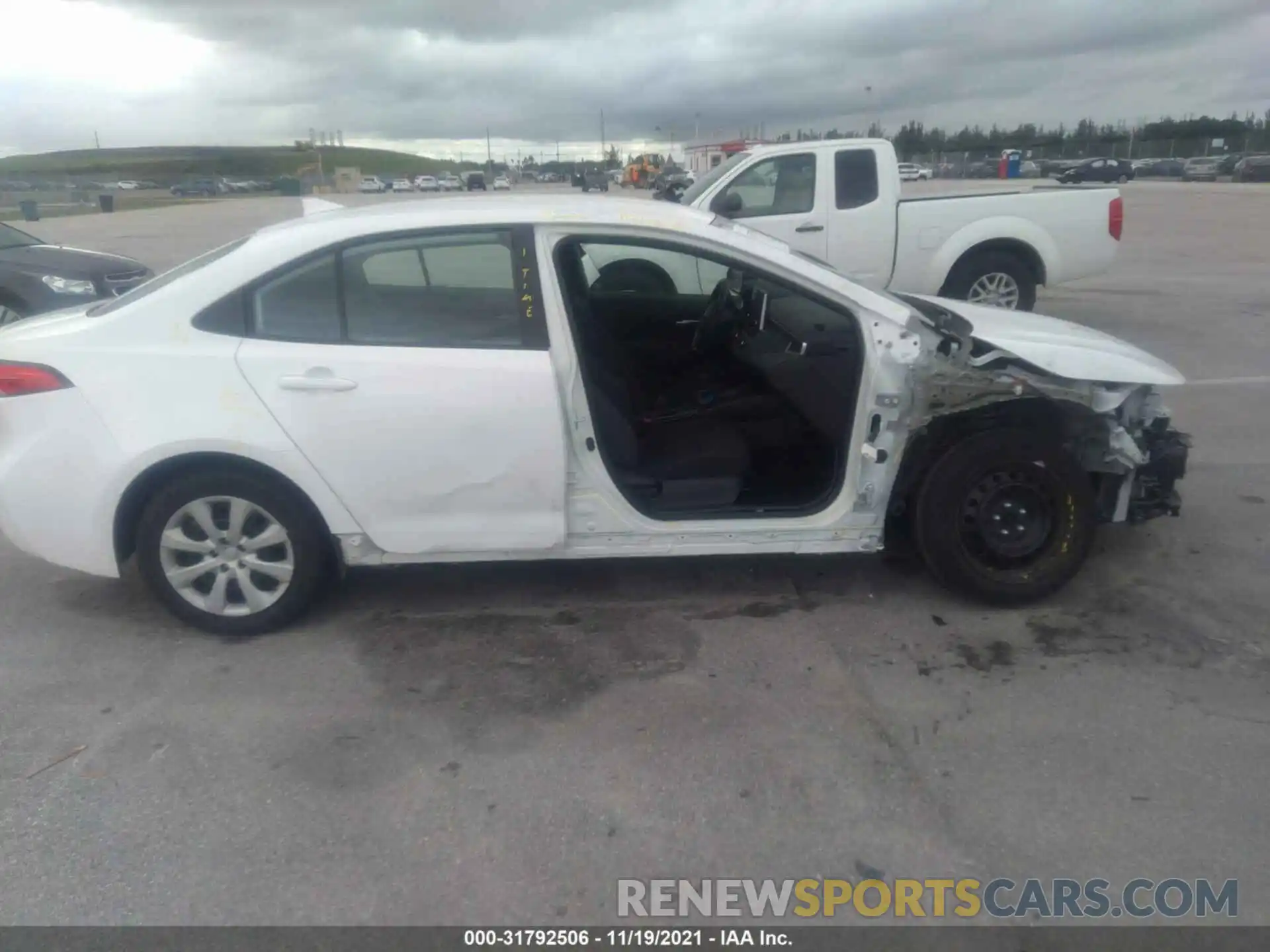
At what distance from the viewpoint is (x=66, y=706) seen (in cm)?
356

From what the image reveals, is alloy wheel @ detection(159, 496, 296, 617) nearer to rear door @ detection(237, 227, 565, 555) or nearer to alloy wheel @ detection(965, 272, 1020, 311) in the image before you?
rear door @ detection(237, 227, 565, 555)

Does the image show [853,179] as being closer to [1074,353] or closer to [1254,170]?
[1074,353]

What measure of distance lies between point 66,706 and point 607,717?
1.95 m

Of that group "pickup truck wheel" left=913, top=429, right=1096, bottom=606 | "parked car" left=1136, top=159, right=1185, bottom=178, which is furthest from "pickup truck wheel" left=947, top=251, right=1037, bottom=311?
"parked car" left=1136, top=159, right=1185, bottom=178

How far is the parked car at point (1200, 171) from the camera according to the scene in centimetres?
4819

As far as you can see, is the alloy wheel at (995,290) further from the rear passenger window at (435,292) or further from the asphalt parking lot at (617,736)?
the rear passenger window at (435,292)

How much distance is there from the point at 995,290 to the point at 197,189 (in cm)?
5015

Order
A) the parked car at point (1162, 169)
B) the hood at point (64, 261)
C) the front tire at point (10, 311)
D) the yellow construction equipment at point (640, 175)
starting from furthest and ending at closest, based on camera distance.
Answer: the parked car at point (1162, 169), the yellow construction equipment at point (640, 175), the hood at point (64, 261), the front tire at point (10, 311)

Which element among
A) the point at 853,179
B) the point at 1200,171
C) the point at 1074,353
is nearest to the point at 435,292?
the point at 1074,353

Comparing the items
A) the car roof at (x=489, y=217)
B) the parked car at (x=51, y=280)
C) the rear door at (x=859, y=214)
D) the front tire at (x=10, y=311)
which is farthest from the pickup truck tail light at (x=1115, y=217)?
the front tire at (x=10, y=311)

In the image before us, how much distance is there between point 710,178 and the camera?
9859 millimetres

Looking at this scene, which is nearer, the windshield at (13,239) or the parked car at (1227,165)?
the windshield at (13,239)

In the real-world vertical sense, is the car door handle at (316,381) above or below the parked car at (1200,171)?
below
